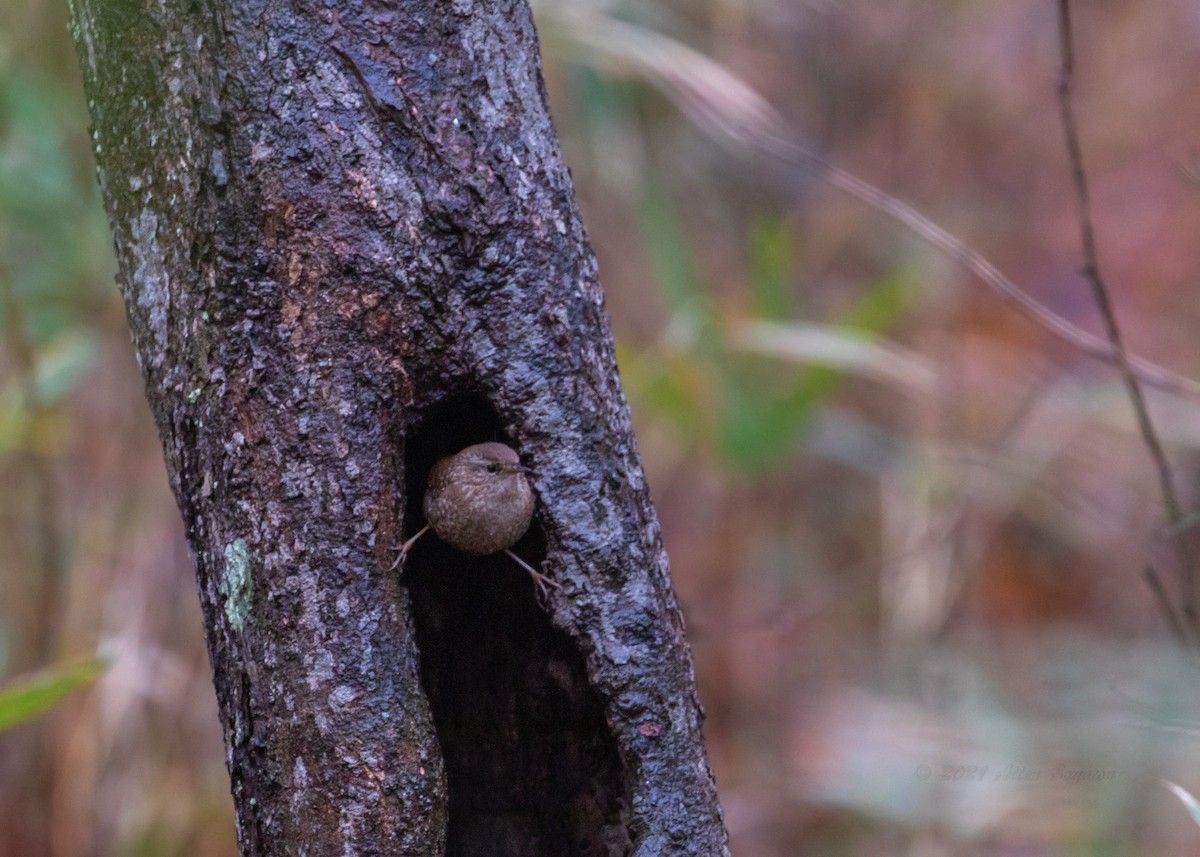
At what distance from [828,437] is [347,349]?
2.97 meters

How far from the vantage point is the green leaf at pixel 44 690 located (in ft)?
4.88

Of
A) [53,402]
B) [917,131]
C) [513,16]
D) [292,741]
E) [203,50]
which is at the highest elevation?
[917,131]

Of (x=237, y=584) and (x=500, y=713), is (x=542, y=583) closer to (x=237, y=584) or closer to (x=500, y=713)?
(x=500, y=713)

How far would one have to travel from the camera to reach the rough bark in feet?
3.84

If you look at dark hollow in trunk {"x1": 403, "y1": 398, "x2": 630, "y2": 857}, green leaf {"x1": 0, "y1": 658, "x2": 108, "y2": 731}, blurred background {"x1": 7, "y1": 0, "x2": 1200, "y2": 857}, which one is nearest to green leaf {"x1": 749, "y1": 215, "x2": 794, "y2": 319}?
blurred background {"x1": 7, "y1": 0, "x2": 1200, "y2": 857}

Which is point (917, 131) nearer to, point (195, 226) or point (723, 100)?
point (723, 100)

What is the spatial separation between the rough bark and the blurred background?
1.61 feet

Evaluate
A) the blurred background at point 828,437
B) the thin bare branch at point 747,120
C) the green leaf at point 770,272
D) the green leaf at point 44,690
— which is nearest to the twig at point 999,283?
the thin bare branch at point 747,120

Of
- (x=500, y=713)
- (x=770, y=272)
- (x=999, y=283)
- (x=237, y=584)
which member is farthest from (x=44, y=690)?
(x=770, y=272)

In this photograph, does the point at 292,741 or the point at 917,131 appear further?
the point at 917,131

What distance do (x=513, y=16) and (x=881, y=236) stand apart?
3452mm

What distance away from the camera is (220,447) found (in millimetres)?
1188

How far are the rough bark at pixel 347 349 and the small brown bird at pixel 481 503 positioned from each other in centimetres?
3

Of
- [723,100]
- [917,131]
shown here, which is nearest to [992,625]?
[917,131]
